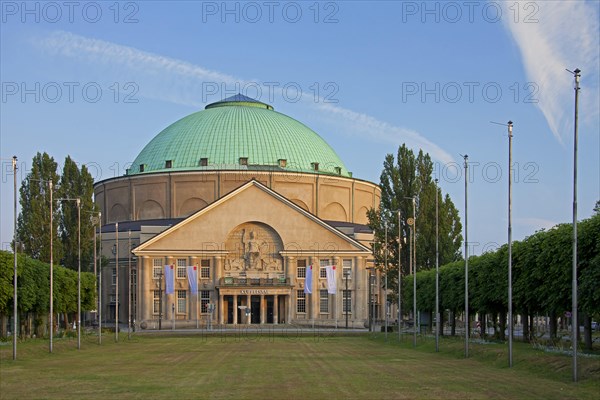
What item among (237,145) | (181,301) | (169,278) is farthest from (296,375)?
(237,145)

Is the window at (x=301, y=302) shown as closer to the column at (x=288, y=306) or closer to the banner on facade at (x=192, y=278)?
the column at (x=288, y=306)

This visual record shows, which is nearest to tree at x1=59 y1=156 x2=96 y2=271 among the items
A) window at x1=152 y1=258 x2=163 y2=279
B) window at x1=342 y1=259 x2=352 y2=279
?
window at x1=152 y1=258 x2=163 y2=279

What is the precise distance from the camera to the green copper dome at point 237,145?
Answer: 447ft

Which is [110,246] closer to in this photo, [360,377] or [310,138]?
[310,138]

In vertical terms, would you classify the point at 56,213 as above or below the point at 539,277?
above

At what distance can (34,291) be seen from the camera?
218 feet

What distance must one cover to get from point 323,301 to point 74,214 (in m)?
35.4

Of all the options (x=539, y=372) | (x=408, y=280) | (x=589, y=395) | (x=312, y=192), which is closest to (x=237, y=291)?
(x=312, y=192)

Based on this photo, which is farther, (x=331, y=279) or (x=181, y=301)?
(x=181, y=301)

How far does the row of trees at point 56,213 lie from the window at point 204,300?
1926 cm

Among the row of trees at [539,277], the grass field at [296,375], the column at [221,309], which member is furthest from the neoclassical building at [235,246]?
the grass field at [296,375]

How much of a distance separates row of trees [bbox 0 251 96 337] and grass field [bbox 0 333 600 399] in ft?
20.5

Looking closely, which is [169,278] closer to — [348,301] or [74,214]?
[74,214]

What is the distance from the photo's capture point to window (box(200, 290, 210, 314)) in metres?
119
